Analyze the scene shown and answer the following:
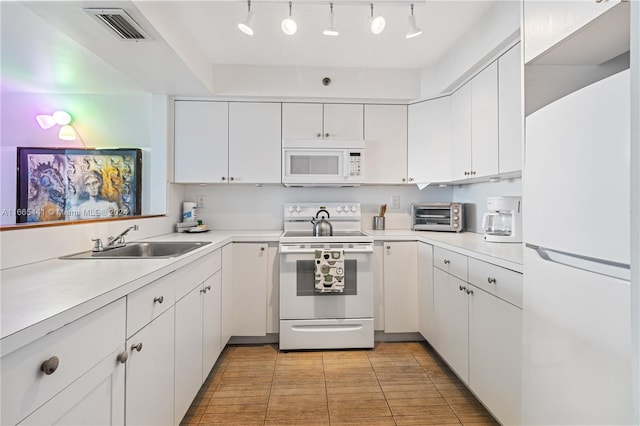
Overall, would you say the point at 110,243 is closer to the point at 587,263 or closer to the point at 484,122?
the point at 587,263

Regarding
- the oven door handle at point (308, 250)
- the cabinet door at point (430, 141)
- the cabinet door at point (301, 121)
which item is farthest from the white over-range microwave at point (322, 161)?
the oven door handle at point (308, 250)

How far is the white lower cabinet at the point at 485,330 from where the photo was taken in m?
1.39

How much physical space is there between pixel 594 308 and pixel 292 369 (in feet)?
6.05

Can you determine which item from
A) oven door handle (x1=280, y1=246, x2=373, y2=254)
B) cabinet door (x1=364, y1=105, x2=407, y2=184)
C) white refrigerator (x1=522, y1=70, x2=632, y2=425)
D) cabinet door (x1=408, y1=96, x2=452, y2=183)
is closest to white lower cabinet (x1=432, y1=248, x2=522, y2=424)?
white refrigerator (x1=522, y1=70, x2=632, y2=425)

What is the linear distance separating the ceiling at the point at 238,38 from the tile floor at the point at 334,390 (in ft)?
7.11

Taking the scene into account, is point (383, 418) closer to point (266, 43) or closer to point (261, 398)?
point (261, 398)

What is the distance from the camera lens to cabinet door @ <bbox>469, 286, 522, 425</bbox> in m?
1.38

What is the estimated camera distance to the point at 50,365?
688mm

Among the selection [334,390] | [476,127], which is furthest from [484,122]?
[334,390]

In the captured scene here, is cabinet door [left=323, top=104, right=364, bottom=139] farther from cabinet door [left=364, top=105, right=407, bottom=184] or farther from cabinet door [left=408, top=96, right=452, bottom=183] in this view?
cabinet door [left=408, top=96, right=452, bottom=183]

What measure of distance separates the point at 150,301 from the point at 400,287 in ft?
6.51

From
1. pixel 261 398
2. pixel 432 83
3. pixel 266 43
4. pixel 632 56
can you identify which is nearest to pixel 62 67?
pixel 266 43

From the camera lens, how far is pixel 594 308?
0.92 m

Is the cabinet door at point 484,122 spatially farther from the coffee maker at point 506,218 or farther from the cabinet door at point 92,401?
the cabinet door at point 92,401
